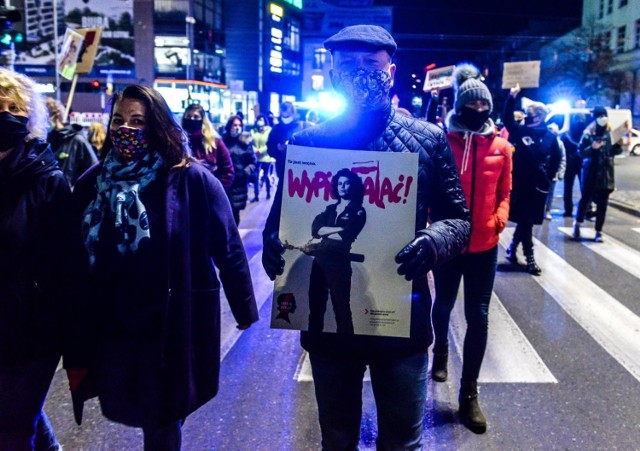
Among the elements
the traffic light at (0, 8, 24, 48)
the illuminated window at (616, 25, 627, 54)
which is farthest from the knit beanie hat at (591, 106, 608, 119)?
the illuminated window at (616, 25, 627, 54)

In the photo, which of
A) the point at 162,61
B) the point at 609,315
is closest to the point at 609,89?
the point at 162,61

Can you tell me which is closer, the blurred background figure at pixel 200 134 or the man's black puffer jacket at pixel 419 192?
the man's black puffer jacket at pixel 419 192

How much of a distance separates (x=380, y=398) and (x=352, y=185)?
86cm

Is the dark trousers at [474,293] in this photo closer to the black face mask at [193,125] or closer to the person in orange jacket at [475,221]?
the person in orange jacket at [475,221]

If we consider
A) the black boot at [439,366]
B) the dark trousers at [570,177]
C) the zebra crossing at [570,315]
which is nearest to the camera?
the black boot at [439,366]

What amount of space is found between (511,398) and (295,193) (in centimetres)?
283

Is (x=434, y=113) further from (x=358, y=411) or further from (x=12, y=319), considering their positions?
(x=12, y=319)

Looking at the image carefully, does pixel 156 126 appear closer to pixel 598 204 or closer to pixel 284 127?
pixel 598 204

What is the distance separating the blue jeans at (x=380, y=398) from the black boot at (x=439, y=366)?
216cm

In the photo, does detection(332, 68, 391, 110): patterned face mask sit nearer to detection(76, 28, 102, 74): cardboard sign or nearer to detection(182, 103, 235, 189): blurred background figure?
detection(182, 103, 235, 189): blurred background figure

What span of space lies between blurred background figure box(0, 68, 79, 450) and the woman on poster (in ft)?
3.65

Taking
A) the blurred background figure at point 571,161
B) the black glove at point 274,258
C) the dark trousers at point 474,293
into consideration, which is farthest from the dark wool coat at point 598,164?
the black glove at point 274,258

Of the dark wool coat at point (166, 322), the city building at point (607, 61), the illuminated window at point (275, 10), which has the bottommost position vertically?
the dark wool coat at point (166, 322)

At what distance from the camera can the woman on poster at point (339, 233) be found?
2.10 metres
